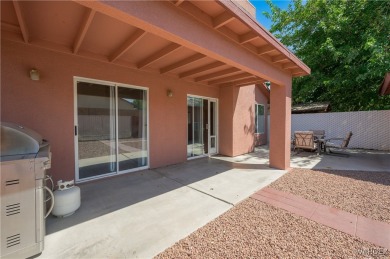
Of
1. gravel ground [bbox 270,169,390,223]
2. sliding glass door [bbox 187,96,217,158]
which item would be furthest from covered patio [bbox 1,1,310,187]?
gravel ground [bbox 270,169,390,223]

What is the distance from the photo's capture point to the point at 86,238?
243cm

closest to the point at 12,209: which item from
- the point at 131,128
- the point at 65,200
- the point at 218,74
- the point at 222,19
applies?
the point at 65,200

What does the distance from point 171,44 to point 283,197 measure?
4084 millimetres

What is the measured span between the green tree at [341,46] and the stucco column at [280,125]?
6935 millimetres

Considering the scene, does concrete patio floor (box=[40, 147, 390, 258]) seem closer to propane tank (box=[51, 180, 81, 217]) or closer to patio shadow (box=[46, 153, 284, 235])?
patio shadow (box=[46, 153, 284, 235])

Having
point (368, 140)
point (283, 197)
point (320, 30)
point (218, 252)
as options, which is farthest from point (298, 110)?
point (218, 252)

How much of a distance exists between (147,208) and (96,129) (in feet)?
8.52

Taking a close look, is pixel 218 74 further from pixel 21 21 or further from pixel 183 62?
pixel 21 21

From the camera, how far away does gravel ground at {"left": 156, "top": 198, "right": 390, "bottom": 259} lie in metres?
2.19

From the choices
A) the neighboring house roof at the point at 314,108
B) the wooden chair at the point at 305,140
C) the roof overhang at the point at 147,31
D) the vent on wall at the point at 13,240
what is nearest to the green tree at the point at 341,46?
the neighboring house roof at the point at 314,108

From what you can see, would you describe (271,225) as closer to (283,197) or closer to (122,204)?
(283,197)

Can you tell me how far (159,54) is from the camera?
436 centimetres

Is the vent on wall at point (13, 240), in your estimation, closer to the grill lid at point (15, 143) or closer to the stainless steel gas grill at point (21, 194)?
the stainless steel gas grill at point (21, 194)

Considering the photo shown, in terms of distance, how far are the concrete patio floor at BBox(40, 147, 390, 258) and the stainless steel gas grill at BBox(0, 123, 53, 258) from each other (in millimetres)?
269
